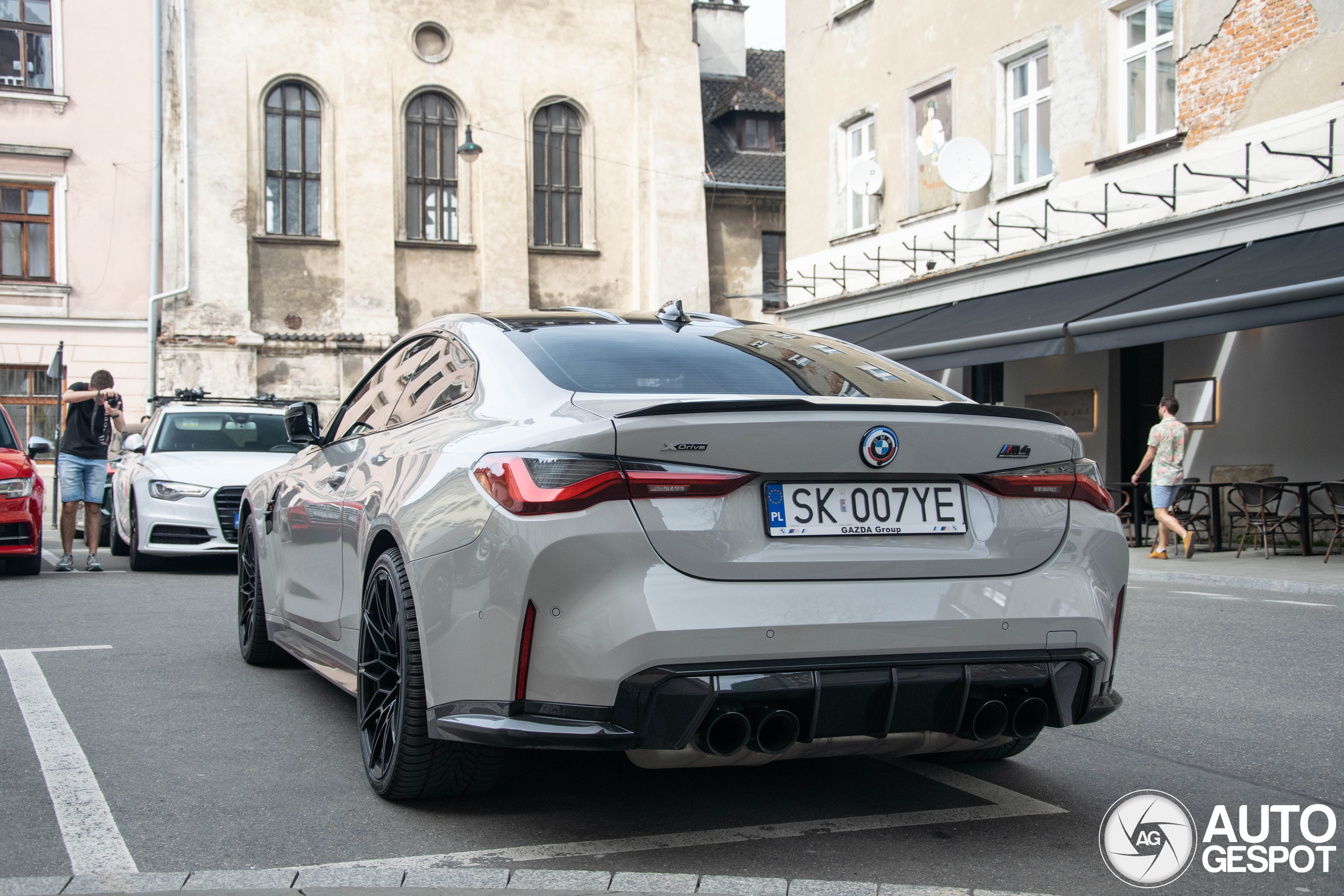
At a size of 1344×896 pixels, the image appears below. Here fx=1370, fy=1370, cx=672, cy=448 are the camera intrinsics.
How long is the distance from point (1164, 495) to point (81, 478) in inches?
423

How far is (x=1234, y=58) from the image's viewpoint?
1540 centimetres

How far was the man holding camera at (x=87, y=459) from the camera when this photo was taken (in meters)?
12.3

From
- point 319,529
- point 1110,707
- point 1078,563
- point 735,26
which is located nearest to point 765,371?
point 1078,563

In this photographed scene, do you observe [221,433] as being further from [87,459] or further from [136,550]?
[136,550]

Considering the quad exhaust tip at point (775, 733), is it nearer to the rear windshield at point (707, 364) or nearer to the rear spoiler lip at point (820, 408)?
the rear spoiler lip at point (820, 408)

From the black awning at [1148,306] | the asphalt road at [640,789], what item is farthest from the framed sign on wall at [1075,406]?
the asphalt road at [640,789]

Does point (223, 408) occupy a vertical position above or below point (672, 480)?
above

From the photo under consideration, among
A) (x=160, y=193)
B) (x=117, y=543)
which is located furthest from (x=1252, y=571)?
(x=160, y=193)

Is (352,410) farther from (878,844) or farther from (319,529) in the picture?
(878,844)

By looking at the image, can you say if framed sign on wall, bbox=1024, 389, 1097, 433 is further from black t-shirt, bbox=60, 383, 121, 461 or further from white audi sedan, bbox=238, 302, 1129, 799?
white audi sedan, bbox=238, 302, 1129, 799

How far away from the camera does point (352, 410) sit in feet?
18.2

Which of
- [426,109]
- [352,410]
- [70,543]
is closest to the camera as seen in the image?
[352,410]

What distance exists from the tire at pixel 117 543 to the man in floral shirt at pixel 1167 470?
10622 millimetres

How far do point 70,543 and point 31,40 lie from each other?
19.7 m
